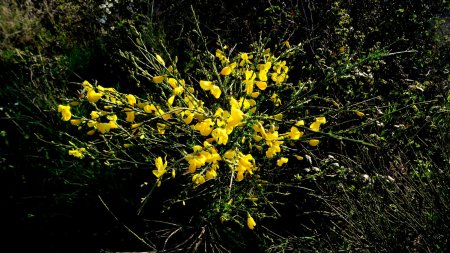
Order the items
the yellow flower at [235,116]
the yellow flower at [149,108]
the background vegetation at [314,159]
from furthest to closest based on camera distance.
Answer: the background vegetation at [314,159], the yellow flower at [149,108], the yellow flower at [235,116]

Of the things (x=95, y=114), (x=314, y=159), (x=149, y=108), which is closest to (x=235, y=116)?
(x=149, y=108)

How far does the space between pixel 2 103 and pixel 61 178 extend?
5.13ft

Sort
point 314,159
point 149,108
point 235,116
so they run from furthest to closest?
point 314,159
point 149,108
point 235,116

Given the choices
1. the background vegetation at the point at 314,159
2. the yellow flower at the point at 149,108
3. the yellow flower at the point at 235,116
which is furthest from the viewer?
the background vegetation at the point at 314,159

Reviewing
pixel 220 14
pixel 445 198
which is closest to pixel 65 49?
pixel 220 14

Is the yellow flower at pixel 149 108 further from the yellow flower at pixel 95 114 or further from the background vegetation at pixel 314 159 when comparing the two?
the background vegetation at pixel 314 159

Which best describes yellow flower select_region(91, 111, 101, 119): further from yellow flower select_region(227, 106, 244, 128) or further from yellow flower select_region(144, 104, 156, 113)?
yellow flower select_region(227, 106, 244, 128)

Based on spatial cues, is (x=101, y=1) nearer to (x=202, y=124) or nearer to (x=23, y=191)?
(x=23, y=191)

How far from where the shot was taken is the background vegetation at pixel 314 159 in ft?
6.07

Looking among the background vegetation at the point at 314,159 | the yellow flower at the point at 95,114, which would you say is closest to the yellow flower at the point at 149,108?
the yellow flower at the point at 95,114

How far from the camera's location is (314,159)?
95.7 inches

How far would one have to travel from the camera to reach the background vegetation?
1850 mm

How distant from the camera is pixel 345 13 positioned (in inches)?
120

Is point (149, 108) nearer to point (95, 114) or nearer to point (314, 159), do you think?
point (95, 114)
